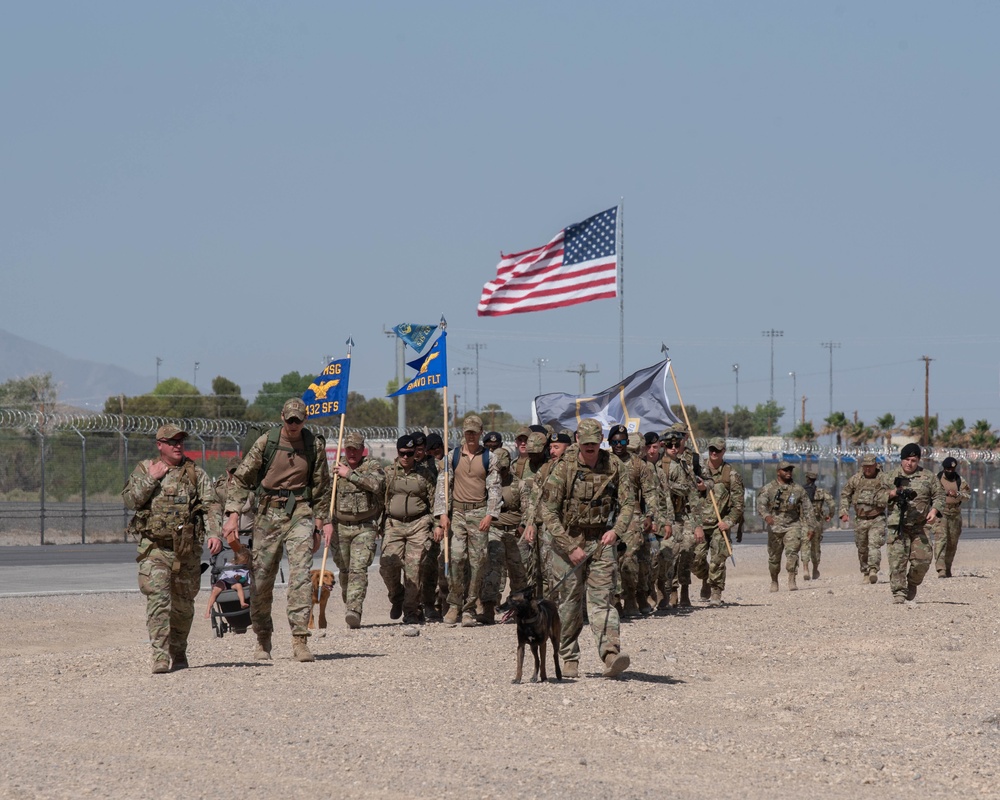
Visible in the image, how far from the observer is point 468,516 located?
45.8 feet

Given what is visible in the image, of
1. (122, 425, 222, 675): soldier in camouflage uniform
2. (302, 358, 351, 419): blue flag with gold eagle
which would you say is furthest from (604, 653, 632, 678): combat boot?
(302, 358, 351, 419): blue flag with gold eagle

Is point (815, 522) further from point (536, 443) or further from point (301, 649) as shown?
point (301, 649)

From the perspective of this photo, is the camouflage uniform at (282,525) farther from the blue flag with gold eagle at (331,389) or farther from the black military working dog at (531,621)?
the blue flag with gold eagle at (331,389)

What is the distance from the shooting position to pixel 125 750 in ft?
24.7

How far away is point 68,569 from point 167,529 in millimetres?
13567

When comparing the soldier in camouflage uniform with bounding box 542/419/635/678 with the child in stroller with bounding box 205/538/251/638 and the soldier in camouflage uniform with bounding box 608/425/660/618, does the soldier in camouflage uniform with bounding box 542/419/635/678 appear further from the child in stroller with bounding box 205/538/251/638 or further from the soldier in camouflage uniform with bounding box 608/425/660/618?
the child in stroller with bounding box 205/538/251/638

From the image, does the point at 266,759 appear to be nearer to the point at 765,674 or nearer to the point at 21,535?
the point at 765,674

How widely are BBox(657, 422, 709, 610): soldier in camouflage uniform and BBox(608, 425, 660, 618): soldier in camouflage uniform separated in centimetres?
43

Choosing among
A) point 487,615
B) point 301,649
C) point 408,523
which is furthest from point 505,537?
point 301,649

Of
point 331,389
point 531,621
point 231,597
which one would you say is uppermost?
point 331,389

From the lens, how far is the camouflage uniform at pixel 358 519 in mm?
13664

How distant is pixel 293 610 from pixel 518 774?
3852 mm

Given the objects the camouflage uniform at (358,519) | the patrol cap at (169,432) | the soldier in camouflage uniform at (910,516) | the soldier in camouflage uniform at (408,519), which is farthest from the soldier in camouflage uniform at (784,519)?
the patrol cap at (169,432)

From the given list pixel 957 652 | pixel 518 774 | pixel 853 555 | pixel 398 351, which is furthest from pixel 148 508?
pixel 853 555
